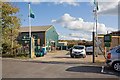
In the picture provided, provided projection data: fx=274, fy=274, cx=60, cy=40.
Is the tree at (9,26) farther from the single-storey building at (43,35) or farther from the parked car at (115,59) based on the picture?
the parked car at (115,59)

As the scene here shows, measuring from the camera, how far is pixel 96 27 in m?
31.4

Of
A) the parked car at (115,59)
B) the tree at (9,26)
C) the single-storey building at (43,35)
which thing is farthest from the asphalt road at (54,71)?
the single-storey building at (43,35)

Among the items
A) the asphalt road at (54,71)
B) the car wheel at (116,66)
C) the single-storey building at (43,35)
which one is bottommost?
the asphalt road at (54,71)

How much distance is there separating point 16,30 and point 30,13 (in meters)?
2.77

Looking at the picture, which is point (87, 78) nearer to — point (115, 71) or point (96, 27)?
point (115, 71)

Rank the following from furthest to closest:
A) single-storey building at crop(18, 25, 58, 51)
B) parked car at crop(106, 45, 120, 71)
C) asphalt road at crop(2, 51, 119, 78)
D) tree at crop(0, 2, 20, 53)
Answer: single-storey building at crop(18, 25, 58, 51) → tree at crop(0, 2, 20, 53) → parked car at crop(106, 45, 120, 71) → asphalt road at crop(2, 51, 119, 78)

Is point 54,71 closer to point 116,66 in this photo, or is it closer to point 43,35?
point 116,66

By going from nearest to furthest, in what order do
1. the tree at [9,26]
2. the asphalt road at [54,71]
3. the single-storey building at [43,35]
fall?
Answer: the asphalt road at [54,71] < the tree at [9,26] < the single-storey building at [43,35]

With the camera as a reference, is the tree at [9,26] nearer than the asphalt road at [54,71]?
No

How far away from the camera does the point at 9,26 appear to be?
33.3 m

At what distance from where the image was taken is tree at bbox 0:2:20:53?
3278cm

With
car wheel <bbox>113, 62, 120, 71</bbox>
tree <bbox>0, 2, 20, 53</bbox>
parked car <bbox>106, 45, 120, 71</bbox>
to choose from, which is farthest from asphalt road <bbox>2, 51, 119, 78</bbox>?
tree <bbox>0, 2, 20, 53</bbox>

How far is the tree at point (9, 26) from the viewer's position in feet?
108

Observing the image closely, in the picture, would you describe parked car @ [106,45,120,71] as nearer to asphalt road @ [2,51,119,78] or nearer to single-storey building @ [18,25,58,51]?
asphalt road @ [2,51,119,78]
